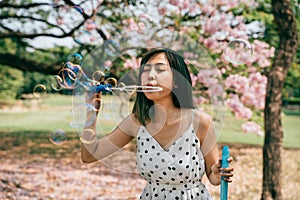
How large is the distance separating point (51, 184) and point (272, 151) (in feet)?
10.4

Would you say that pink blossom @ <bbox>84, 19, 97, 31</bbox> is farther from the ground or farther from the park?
the ground

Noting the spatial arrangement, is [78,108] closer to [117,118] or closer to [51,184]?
[117,118]

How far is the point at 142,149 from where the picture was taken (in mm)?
1695

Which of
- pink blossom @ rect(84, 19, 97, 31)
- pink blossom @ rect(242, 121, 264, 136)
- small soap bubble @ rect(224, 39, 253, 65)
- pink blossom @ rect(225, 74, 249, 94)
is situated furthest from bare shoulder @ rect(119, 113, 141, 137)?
pink blossom @ rect(242, 121, 264, 136)

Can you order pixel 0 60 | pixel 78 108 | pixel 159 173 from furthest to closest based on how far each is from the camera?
pixel 0 60
pixel 78 108
pixel 159 173

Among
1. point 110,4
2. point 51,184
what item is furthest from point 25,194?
point 110,4

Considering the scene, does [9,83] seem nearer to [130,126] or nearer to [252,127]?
[252,127]

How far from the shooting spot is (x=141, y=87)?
163 cm

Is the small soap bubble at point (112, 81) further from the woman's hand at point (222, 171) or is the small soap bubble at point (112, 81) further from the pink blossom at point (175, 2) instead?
the pink blossom at point (175, 2)

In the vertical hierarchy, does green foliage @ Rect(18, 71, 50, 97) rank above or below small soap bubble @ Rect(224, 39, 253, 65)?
below

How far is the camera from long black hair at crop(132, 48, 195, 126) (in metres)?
1.68

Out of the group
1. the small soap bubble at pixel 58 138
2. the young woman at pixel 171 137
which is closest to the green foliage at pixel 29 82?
the small soap bubble at pixel 58 138

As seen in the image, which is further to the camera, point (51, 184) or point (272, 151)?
point (51, 184)

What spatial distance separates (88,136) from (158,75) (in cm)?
36
